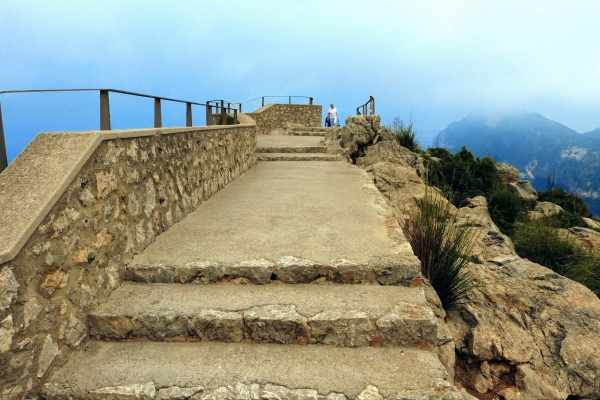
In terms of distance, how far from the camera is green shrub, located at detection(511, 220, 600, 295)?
5.02 m

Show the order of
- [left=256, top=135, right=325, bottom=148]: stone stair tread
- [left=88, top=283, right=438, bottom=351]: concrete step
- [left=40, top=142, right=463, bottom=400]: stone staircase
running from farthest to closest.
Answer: [left=256, top=135, right=325, bottom=148]: stone stair tread, [left=88, top=283, right=438, bottom=351]: concrete step, [left=40, top=142, right=463, bottom=400]: stone staircase

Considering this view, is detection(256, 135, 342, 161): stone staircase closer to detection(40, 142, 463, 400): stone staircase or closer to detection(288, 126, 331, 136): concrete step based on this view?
detection(288, 126, 331, 136): concrete step

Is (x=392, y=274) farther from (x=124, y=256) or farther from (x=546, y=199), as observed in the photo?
(x=546, y=199)

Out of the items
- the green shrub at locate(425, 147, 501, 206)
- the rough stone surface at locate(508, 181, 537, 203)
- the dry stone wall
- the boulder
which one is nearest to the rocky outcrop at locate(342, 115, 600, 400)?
the dry stone wall

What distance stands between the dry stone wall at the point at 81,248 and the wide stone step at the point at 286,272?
0.34 meters

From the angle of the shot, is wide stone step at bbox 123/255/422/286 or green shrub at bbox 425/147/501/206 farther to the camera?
green shrub at bbox 425/147/501/206

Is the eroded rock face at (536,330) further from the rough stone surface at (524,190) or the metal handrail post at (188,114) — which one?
the rough stone surface at (524,190)

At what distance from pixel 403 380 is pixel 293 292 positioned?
1019 millimetres

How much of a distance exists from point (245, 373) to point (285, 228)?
197cm

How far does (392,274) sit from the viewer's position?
10.3 feet

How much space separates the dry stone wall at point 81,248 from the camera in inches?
85.0

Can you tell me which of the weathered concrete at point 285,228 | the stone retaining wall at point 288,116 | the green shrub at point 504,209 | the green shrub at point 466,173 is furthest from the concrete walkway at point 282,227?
the stone retaining wall at point 288,116

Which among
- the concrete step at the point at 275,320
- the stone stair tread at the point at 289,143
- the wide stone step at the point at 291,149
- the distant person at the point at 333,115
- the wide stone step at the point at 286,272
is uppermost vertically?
the distant person at the point at 333,115

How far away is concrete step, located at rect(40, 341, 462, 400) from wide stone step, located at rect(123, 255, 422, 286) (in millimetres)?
605
